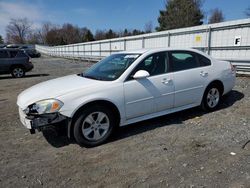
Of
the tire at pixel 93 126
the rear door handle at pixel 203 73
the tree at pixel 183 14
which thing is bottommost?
the tire at pixel 93 126

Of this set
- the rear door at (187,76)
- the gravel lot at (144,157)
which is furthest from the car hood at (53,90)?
the rear door at (187,76)

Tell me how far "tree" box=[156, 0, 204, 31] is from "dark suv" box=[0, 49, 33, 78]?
107ft

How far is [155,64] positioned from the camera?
4629 mm

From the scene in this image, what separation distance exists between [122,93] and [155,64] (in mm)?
1017

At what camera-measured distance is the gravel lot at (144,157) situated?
3020 mm

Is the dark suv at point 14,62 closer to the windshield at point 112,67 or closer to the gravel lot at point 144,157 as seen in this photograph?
the gravel lot at point 144,157

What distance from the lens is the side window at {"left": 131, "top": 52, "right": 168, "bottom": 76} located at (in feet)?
14.7

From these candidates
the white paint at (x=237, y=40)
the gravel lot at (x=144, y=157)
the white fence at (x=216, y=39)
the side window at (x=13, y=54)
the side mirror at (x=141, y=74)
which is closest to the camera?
the gravel lot at (x=144, y=157)

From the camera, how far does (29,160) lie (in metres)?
3.66

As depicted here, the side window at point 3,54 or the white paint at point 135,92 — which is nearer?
the white paint at point 135,92

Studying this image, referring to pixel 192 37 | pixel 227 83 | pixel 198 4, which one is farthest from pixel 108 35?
pixel 227 83

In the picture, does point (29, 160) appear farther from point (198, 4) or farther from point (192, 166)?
point (198, 4)

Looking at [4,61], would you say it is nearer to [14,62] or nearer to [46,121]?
[14,62]

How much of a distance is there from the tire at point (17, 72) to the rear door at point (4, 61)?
1.11 ft
